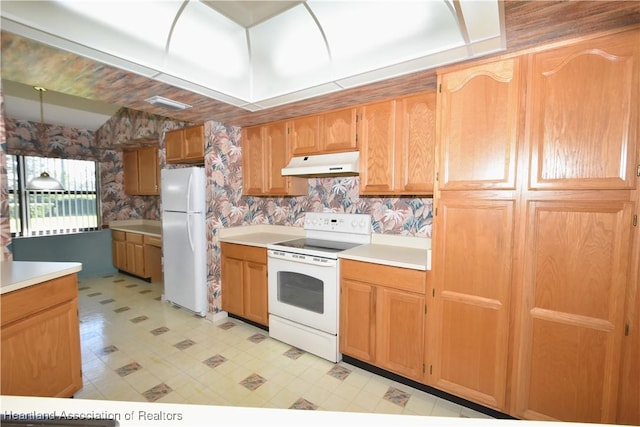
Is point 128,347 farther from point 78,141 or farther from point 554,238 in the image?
point 78,141

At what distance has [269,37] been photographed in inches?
78.1

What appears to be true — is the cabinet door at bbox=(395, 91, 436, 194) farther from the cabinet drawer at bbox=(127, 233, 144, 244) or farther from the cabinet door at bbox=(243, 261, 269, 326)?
the cabinet drawer at bbox=(127, 233, 144, 244)

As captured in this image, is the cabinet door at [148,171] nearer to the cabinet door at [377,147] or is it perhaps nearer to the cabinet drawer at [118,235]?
the cabinet drawer at [118,235]

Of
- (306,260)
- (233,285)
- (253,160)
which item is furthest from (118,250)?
(306,260)

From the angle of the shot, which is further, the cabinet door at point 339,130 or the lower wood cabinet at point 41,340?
the cabinet door at point 339,130

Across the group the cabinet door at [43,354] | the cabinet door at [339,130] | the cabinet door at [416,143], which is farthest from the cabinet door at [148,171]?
the cabinet door at [416,143]

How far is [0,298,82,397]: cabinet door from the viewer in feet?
4.99

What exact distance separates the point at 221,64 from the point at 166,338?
2563mm

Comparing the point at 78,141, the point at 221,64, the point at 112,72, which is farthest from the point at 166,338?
the point at 78,141

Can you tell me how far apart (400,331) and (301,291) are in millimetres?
926

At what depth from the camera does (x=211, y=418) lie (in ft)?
2.14

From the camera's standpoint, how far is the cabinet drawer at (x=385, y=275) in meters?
1.99

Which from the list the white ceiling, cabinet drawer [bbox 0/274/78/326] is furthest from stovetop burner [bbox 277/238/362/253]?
cabinet drawer [bbox 0/274/78/326]

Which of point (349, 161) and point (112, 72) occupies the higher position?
point (112, 72)
